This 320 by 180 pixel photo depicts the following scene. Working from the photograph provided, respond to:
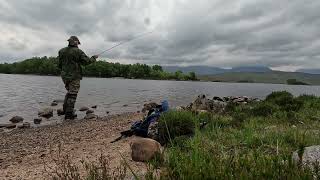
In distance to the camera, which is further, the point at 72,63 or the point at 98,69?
the point at 98,69

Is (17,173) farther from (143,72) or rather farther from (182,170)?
(143,72)

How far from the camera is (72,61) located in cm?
1844

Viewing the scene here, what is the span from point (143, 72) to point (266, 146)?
494 ft

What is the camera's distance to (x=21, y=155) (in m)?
9.98

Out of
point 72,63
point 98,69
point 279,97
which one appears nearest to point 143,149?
point 72,63

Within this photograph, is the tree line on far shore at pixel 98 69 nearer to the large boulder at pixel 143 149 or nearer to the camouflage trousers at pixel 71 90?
the camouflage trousers at pixel 71 90

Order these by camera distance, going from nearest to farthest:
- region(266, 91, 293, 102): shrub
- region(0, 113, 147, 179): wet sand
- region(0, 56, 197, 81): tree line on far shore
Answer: region(0, 113, 147, 179): wet sand → region(266, 91, 293, 102): shrub → region(0, 56, 197, 81): tree line on far shore

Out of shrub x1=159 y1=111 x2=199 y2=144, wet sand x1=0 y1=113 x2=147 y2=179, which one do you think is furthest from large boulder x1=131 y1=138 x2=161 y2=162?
shrub x1=159 y1=111 x2=199 y2=144

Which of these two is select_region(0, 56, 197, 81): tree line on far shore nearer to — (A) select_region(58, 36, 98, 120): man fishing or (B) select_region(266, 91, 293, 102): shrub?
(B) select_region(266, 91, 293, 102): shrub

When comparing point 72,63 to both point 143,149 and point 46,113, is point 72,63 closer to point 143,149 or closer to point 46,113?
point 46,113

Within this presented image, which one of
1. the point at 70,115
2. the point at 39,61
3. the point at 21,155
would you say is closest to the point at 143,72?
the point at 39,61

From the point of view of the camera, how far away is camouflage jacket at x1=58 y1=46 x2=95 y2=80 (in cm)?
1823

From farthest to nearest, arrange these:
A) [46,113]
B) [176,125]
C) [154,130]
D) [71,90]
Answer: [46,113]
[71,90]
[154,130]
[176,125]

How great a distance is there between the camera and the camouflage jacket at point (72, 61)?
1823 cm
